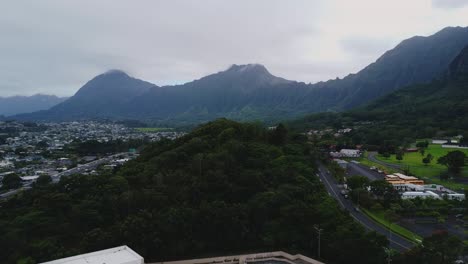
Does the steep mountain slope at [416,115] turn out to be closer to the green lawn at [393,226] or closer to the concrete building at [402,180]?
the concrete building at [402,180]

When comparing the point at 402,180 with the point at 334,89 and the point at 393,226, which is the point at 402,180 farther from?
the point at 334,89

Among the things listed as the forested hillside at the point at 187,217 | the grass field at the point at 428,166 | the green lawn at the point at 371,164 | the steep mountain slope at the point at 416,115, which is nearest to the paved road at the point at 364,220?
the forested hillside at the point at 187,217

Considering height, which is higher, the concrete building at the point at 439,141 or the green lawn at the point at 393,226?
the concrete building at the point at 439,141

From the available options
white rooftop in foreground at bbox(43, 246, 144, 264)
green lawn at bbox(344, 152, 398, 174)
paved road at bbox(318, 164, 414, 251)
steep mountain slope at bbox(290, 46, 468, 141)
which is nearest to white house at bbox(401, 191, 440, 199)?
paved road at bbox(318, 164, 414, 251)

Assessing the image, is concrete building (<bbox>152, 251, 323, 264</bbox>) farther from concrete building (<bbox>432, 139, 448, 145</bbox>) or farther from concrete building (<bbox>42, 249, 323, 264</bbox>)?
concrete building (<bbox>432, 139, 448, 145</bbox>)

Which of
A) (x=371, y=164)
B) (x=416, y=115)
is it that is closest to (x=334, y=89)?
(x=416, y=115)

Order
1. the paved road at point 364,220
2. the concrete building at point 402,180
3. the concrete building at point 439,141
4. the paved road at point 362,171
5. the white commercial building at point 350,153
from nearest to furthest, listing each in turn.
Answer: the paved road at point 364,220
the concrete building at point 402,180
the paved road at point 362,171
the white commercial building at point 350,153
the concrete building at point 439,141
